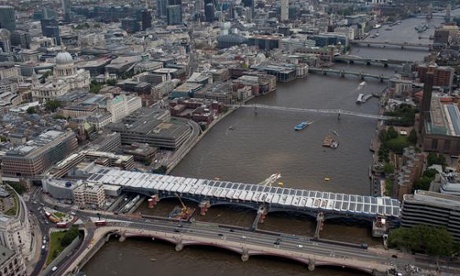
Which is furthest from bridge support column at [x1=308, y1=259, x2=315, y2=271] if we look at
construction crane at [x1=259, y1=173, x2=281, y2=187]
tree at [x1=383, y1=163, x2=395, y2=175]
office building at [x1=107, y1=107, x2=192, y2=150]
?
office building at [x1=107, y1=107, x2=192, y2=150]

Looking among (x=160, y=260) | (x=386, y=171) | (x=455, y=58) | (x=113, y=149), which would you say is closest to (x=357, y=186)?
(x=386, y=171)

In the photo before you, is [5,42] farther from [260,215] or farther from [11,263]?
[260,215]

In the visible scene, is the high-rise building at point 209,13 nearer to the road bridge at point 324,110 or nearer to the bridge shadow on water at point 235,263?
the road bridge at point 324,110

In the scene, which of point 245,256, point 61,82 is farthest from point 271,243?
point 61,82

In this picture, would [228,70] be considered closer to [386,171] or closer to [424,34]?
[386,171]

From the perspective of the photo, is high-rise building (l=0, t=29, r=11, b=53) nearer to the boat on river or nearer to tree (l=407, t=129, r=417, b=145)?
the boat on river
